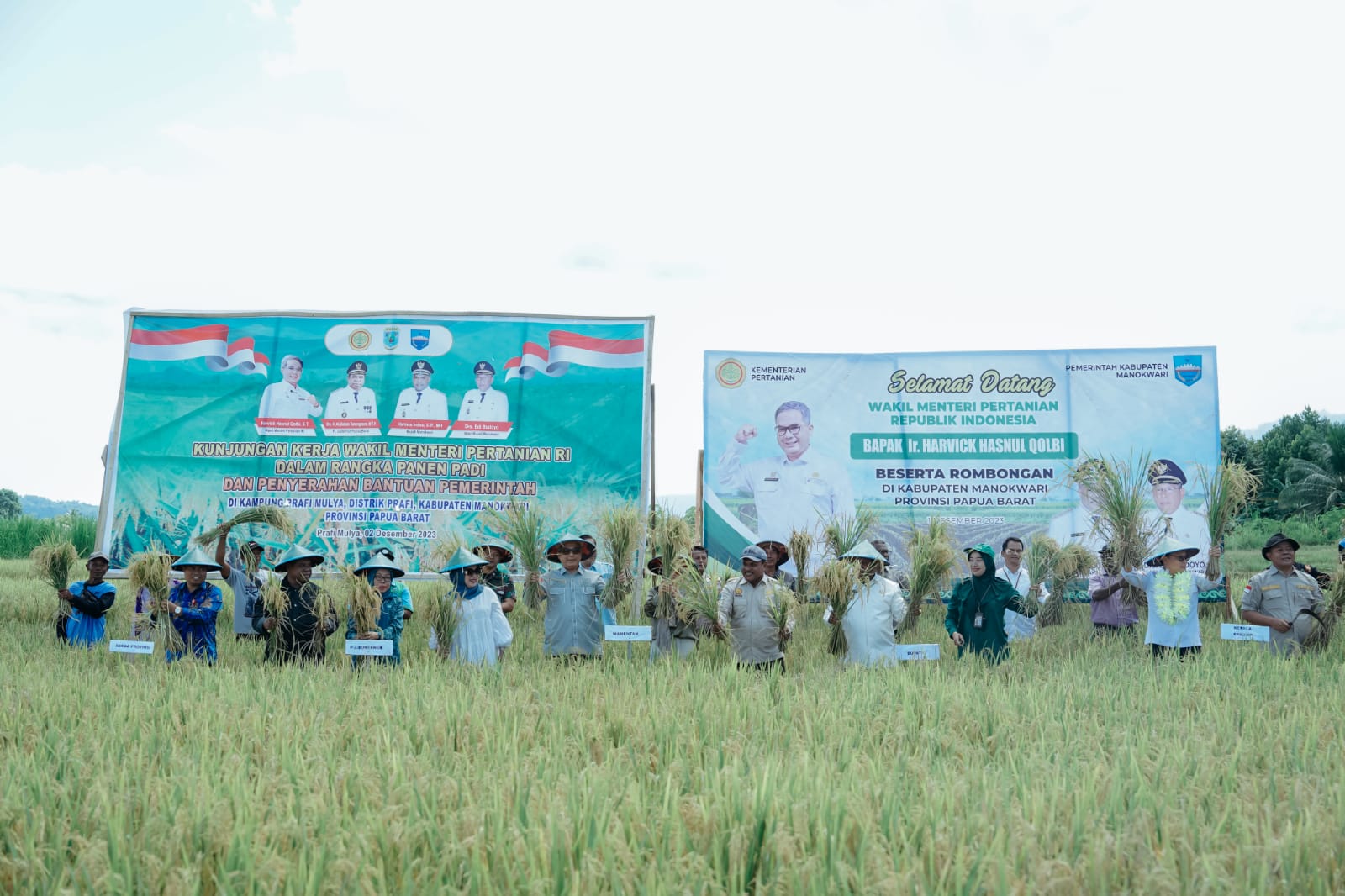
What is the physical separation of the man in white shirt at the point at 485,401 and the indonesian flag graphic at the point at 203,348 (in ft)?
7.98

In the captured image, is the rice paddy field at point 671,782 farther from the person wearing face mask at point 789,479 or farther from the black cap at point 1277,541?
the person wearing face mask at point 789,479

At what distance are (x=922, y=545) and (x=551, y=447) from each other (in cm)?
455

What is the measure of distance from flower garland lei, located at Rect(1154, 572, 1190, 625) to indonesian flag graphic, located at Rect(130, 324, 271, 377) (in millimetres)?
9688

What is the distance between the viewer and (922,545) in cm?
845

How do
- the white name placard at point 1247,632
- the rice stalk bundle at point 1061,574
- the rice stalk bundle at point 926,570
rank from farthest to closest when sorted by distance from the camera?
1. the rice stalk bundle at point 1061,574
2. the rice stalk bundle at point 926,570
3. the white name placard at point 1247,632

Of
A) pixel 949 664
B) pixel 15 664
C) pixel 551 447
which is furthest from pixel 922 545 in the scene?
pixel 15 664

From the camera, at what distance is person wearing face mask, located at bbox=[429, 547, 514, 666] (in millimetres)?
7805

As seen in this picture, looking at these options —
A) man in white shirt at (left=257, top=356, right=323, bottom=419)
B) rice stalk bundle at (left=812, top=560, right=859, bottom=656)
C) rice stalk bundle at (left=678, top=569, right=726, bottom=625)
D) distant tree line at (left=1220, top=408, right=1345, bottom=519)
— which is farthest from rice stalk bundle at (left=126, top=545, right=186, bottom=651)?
distant tree line at (left=1220, top=408, right=1345, bottom=519)

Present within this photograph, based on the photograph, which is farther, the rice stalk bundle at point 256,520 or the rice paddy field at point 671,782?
the rice stalk bundle at point 256,520

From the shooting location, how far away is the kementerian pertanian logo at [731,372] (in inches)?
493

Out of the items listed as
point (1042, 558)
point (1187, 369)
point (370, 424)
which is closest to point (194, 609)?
point (370, 424)

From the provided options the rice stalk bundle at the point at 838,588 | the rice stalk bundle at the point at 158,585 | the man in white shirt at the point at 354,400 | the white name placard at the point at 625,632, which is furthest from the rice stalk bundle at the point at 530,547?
the man in white shirt at the point at 354,400

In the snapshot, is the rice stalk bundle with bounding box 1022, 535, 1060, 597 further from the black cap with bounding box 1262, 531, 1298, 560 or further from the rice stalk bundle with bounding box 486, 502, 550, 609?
the rice stalk bundle with bounding box 486, 502, 550, 609

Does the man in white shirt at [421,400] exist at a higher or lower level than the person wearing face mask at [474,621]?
higher
